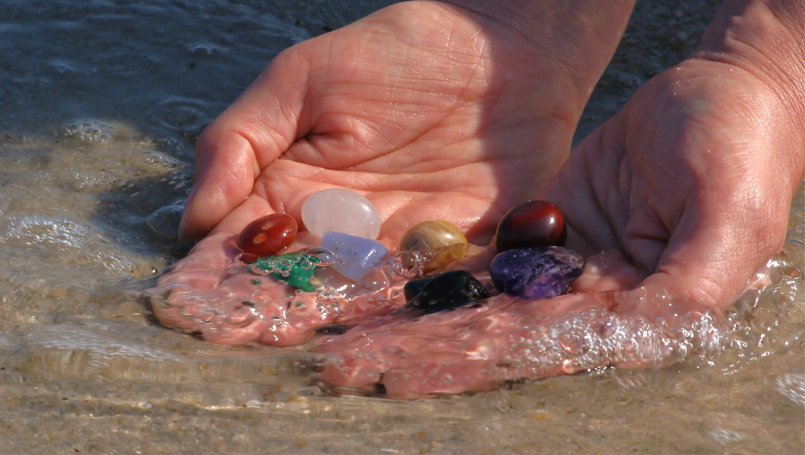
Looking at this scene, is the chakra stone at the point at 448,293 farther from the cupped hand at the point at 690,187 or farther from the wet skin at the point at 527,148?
A: the cupped hand at the point at 690,187

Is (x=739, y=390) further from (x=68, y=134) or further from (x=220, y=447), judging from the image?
(x=68, y=134)

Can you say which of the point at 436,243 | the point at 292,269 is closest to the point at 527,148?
the point at 436,243

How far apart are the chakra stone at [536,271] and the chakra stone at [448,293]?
0.08 metres

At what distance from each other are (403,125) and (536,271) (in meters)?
1.19

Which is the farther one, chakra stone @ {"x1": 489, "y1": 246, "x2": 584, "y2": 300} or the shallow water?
chakra stone @ {"x1": 489, "y1": 246, "x2": 584, "y2": 300}

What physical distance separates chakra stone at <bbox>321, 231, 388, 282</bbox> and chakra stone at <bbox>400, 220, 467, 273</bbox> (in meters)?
0.10

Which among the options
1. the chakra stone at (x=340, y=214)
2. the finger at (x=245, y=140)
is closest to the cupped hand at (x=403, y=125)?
the finger at (x=245, y=140)

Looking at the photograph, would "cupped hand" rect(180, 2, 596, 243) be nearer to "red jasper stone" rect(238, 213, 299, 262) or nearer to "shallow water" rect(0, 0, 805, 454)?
"red jasper stone" rect(238, 213, 299, 262)

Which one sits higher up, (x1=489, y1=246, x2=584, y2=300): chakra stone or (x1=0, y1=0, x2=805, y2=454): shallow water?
(x1=489, y1=246, x2=584, y2=300): chakra stone

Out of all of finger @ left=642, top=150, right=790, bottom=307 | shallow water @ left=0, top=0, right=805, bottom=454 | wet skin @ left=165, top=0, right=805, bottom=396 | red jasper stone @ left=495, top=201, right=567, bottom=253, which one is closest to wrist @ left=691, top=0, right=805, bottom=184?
wet skin @ left=165, top=0, right=805, bottom=396

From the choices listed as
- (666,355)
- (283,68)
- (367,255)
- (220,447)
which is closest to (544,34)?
(283,68)

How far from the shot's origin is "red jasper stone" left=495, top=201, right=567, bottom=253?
7.28ft

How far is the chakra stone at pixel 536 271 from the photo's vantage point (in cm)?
202

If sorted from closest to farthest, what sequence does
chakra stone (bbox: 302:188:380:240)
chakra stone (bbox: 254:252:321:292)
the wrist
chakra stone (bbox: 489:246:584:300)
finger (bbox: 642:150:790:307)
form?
finger (bbox: 642:150:790:307) < chakra stone (bbox: 489:246:584:300) < chakra stone (bbox: 254:252:321:292) < the wrist < chakra stone (bbox: 302:188:380:240)
